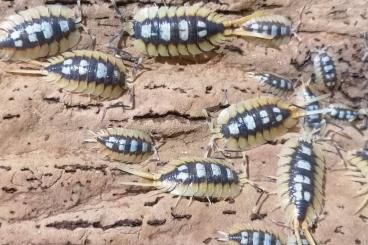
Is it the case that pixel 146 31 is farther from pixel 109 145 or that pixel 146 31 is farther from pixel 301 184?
pixel 301 184

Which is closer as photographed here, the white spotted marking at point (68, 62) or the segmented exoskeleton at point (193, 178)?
the segmented exoskeleton at point (193, 178)

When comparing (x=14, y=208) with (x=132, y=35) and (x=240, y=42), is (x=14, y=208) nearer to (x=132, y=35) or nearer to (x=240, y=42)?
(x=132, y=35)

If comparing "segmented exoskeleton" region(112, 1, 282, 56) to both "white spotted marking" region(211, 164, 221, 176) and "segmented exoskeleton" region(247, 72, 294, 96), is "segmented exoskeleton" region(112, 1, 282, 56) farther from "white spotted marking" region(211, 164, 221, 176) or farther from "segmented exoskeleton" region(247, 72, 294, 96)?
"white spotted marking" region(211, 164, 221, 176)

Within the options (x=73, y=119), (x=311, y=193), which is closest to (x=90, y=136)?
(x=73, y=119)

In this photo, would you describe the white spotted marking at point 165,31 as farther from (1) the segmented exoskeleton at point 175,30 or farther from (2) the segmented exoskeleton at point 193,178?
(2) the segmented exoskeleton at point 193,178

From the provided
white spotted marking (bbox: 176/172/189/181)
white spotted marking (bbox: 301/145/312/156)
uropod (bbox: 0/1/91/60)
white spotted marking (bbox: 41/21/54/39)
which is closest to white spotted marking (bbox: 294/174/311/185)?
white spotted marking (bbox: 301/145/312/156)

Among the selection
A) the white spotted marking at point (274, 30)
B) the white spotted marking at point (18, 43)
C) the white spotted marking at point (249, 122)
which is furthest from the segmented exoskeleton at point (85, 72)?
the white spotted marking at point (274, 30)
